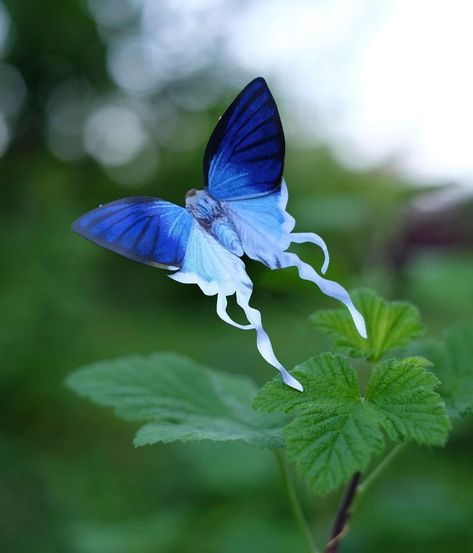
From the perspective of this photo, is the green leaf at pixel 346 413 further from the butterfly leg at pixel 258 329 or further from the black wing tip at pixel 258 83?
the black wing tip at pixel 258 83

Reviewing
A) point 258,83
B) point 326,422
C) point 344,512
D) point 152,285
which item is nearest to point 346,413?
point 326,422

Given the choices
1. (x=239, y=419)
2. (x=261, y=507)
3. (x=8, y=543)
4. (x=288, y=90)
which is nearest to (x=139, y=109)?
(x=288, y=90)

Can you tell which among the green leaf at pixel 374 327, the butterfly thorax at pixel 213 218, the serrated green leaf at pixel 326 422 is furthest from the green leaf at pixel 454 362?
the butterfly thorax at pixel 213 218

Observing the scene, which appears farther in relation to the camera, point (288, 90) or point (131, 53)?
point (131, 53)

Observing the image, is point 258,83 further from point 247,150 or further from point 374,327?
point 374,327

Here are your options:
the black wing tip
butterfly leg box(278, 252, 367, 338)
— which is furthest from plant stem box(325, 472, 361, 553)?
the black wing tip

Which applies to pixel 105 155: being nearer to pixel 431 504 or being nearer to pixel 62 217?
pixel 62 217
